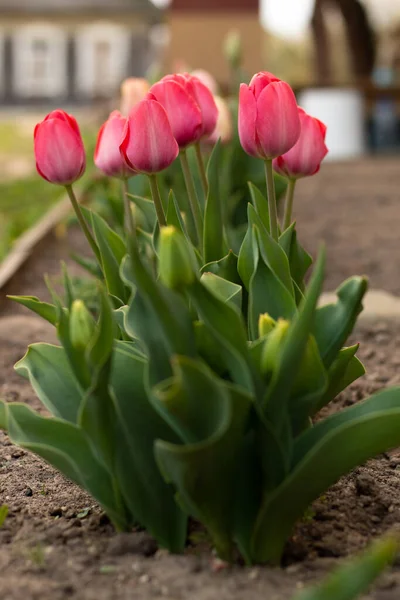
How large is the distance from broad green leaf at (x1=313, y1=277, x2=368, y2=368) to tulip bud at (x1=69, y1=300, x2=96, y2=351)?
0.34 metres

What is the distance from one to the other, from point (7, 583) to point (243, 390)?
42cm

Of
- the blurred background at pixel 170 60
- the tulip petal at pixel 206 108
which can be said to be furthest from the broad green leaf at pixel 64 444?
the blurred background at pixel 170 60

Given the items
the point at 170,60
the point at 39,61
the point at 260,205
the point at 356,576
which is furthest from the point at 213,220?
the point at 39,61

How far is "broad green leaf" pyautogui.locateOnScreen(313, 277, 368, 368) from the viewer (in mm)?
1345

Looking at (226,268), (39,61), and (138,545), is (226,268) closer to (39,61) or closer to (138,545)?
(138,545)

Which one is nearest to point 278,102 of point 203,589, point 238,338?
point 238,338

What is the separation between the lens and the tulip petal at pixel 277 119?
149cm

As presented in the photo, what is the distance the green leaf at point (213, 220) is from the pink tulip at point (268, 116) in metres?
0.25

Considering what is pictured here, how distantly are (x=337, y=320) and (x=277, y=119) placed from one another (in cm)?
36

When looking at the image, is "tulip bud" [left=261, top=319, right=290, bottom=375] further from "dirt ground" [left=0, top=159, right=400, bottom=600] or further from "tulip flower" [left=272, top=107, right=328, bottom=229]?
"tulip flower" [left=272, top=107, right=328, bottom=229]

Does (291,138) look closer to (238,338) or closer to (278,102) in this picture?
(278,102)

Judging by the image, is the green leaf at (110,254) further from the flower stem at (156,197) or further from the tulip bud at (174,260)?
the tulip bud at (174,260)

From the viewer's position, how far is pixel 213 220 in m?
1.80

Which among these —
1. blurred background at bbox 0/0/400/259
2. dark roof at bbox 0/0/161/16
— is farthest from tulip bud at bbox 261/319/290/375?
dark roof at bbox 0/0/161/16
